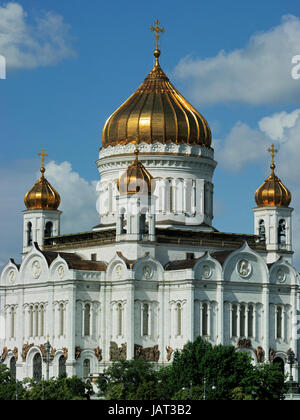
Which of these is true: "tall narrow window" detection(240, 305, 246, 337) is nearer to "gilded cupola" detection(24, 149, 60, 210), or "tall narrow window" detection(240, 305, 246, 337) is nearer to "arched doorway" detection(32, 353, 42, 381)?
"arched doorway" detection(32, 353, 42, 381)

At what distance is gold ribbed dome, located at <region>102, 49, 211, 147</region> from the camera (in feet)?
285

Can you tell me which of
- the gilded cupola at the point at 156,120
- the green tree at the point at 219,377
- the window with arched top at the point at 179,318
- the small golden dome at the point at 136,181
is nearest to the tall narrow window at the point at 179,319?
the window with arched top at the point at 179,318

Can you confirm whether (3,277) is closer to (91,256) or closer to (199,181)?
(91,256)

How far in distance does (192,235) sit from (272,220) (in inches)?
248

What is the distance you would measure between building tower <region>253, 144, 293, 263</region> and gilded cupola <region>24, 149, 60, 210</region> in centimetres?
1430

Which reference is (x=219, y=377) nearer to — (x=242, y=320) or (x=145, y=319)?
(x=145, y=319)

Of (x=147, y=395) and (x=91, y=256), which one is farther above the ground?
(x=91, y=256)

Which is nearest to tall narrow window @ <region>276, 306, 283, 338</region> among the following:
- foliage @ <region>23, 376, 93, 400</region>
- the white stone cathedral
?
the white stone cathedral

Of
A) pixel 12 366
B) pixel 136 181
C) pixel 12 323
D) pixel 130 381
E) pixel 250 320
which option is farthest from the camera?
pixel 12 323

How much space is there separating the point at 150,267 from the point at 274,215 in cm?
1103

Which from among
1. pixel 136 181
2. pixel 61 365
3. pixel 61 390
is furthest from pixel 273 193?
pixel 61 390

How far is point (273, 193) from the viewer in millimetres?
87438
